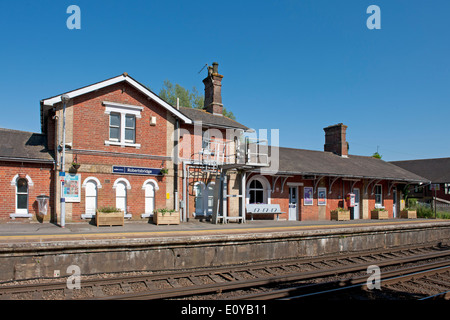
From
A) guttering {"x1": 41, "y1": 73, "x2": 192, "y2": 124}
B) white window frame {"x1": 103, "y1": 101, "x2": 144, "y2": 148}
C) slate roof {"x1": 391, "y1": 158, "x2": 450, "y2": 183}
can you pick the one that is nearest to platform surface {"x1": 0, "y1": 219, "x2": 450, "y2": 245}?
white window frame {"x1": 103, "y1": 101, "x2": 144, "y2": 148}

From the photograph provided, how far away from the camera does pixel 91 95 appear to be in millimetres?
15531

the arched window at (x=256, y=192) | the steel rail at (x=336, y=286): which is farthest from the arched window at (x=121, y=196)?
the steel rail at (x=336, y=286)

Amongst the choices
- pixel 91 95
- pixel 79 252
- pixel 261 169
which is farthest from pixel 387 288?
pixel 91 95

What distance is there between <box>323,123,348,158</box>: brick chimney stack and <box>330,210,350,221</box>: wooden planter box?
20.8 feet

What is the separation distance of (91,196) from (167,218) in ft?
11.0

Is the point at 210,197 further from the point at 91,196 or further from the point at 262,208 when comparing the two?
the point at 91,196

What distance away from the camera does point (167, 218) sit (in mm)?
15773

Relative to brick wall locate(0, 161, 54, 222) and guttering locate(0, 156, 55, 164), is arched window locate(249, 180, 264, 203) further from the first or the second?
guttering locate(0, 156, 55, 164)

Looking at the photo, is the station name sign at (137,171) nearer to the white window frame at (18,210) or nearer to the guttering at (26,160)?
the guttering at (26,160)

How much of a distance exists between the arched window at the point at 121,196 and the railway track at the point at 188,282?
6.72 m

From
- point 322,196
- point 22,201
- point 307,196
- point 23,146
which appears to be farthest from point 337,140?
point 22,201

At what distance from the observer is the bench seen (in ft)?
61.8

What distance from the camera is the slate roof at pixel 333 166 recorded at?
21391mm
